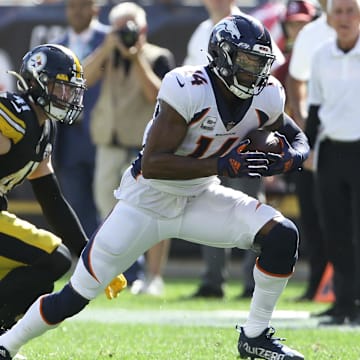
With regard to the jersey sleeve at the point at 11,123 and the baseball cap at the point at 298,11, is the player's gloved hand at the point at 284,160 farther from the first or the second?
the baseball cap at the point at 298,11

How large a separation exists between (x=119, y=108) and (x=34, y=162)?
3.59m

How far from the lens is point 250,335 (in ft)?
17.7

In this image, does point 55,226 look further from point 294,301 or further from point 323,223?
point 294,301

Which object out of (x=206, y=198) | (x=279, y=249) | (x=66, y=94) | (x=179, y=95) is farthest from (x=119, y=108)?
(x=279, y=249)

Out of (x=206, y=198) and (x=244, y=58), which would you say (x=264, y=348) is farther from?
(x=244, y=58)

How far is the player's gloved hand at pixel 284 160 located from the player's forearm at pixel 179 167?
250 millimetres

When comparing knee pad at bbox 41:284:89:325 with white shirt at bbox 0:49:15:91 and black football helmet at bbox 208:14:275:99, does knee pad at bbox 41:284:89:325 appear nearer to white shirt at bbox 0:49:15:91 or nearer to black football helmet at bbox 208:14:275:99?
black football helmet at bbox 208:14:275:99

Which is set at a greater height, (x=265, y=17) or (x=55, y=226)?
(x=55, y=226)

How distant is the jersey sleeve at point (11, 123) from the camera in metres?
5.46

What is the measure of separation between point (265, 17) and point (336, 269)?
3.09m

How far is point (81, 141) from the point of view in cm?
966

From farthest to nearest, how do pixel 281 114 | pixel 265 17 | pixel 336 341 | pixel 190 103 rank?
pixel 265 17 → pixel 336 341 → pixel 281 114 → pixel 190 103

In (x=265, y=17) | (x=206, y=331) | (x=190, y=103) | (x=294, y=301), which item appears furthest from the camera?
(x=265, y=17)

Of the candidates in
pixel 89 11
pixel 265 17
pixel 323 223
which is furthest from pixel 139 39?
pixel 323 223
